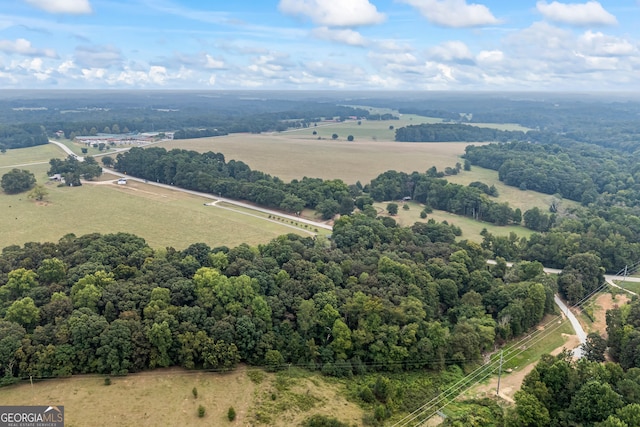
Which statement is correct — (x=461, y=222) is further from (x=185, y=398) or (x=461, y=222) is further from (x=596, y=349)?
(x=185, y=398)

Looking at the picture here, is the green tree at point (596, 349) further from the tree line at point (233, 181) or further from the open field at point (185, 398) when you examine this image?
the tree line at point (233, 181)

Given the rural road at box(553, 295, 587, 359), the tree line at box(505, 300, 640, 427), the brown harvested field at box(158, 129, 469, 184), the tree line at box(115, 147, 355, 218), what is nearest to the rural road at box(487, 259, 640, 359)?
the rural road at box(553, 295, 587, 359)

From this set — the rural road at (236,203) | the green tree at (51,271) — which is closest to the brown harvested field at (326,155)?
the rural road at (236,203)

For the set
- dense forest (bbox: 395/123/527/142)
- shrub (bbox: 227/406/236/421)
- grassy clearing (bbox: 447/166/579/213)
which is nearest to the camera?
shrub (bbox: 227/406/236/421)

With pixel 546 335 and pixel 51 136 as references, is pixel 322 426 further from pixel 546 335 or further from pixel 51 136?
pixel 51 136

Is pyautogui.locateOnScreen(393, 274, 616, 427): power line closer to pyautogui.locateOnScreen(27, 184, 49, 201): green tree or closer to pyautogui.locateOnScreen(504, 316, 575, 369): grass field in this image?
pyautogui.locateOnScreen(504, 316, 575, 369): grass field
